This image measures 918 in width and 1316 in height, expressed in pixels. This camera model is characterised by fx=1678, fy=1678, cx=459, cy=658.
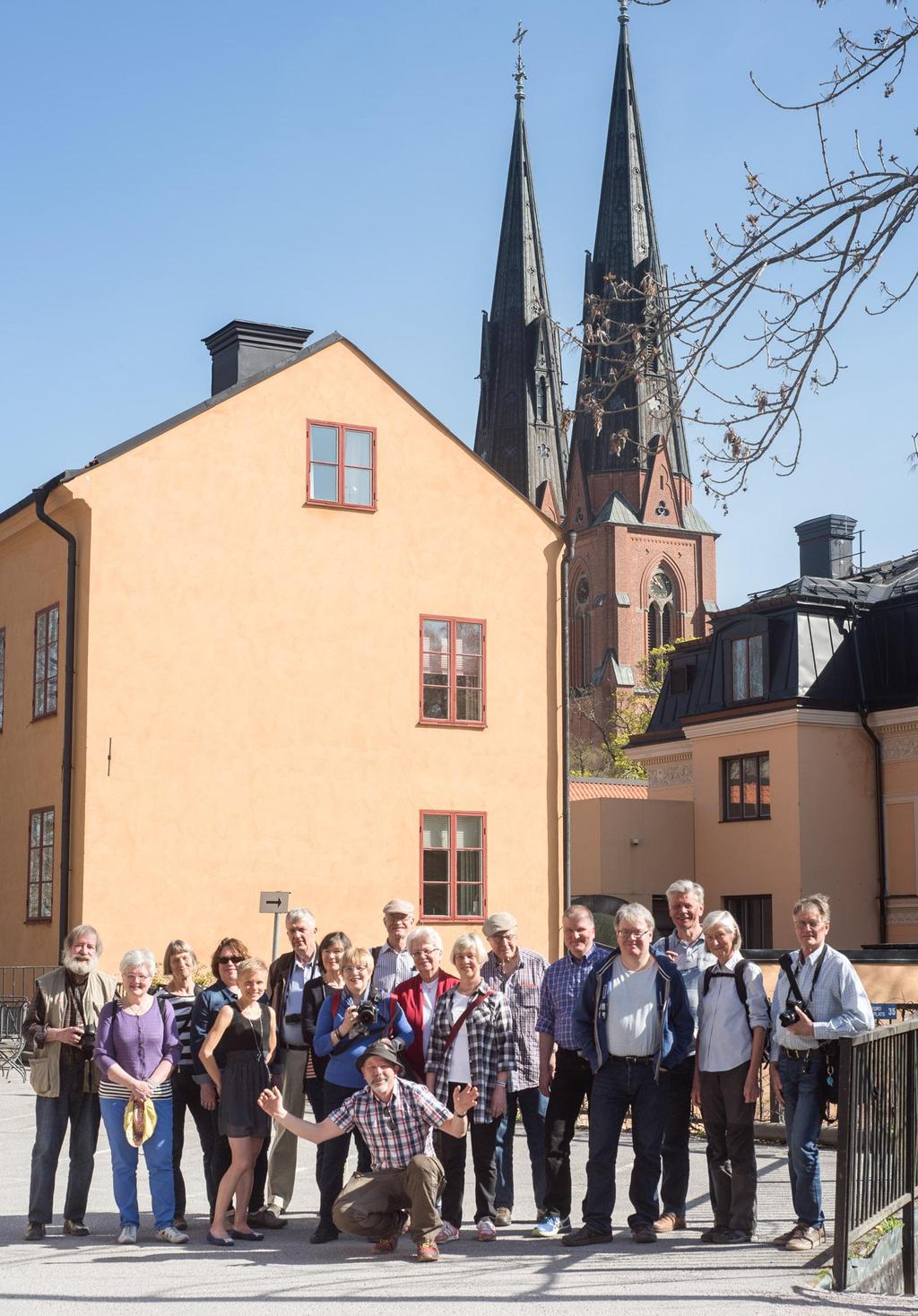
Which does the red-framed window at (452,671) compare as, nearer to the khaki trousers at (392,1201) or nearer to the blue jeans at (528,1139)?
the blue jeans at (528,1139)

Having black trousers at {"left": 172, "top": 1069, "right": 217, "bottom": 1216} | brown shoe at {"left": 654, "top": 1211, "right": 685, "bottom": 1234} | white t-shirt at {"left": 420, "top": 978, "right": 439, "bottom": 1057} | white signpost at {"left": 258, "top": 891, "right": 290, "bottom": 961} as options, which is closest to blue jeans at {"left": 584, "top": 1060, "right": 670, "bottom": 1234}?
brown shoe at {"left": 654, "top": 1211, "right": 685, "bottom": 1234}

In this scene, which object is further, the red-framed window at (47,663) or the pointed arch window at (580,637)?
the pointed arch window at (580,637)

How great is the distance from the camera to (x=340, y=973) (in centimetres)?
958

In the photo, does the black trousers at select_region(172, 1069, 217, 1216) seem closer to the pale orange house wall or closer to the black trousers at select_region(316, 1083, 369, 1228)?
the black trousers at select_region(316, 1083, 369, 1228)

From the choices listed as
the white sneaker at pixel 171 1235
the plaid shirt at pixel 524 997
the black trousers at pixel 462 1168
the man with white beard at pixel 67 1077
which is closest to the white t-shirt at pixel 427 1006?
the black trousers at pixel 462 1168

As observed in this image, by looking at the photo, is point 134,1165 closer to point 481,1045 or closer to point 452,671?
point 481,1045

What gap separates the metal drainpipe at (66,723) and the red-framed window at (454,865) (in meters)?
5.01

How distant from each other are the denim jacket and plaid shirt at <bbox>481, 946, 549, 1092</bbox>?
2.50 feet

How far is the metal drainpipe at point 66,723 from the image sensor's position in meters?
21.6

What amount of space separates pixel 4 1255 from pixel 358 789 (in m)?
14.9

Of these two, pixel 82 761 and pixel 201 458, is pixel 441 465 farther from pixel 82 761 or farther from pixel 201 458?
pixel 82 761

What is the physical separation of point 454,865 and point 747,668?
16234 millimetres

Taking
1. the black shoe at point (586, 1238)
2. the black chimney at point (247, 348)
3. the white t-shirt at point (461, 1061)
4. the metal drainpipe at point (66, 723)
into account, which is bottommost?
the black shoe at point (586, 1238)

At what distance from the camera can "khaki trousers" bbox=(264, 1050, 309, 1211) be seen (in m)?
10.0
